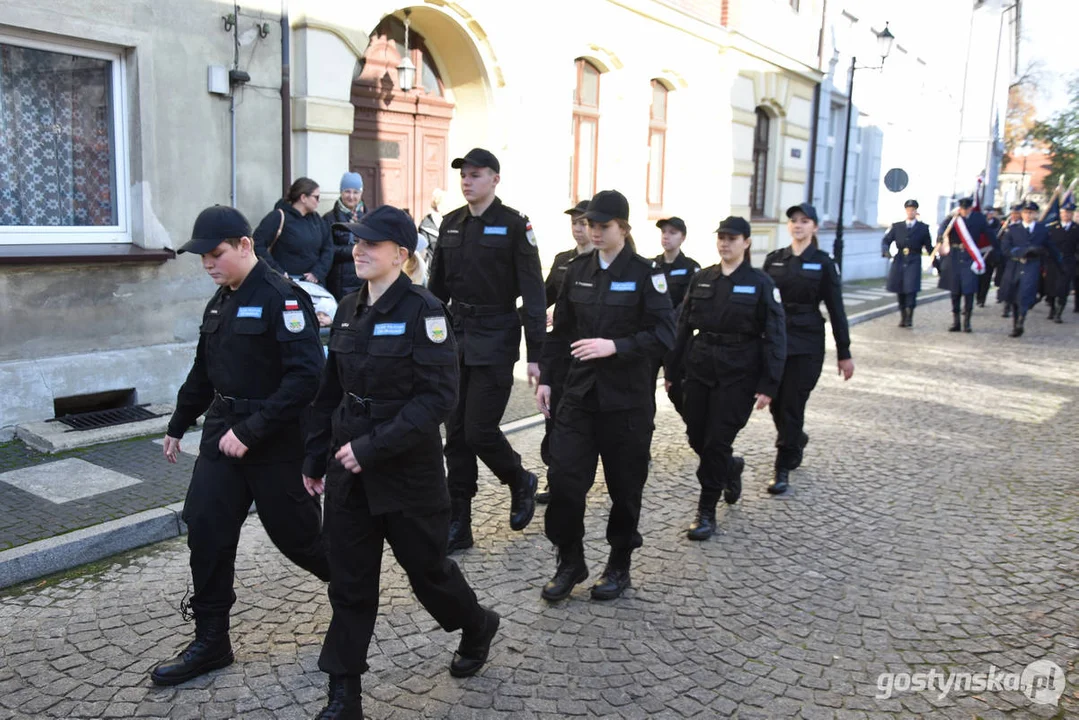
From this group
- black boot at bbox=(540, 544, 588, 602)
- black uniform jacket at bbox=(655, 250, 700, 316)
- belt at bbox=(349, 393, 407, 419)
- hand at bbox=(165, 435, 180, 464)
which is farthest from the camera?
black uniform jacket at bbox=(655, 250, 700, 316)

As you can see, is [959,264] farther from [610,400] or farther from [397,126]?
[610,400]

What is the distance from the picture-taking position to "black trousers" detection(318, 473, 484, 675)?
129 inches

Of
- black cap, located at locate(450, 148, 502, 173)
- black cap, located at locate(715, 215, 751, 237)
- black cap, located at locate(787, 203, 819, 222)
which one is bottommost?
black cap, located at locate(715, 215, 751, 237)

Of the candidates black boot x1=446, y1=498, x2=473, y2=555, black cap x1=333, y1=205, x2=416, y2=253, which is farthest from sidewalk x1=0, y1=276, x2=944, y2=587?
black cap x1=333, y1=205, x2=416, y2=253

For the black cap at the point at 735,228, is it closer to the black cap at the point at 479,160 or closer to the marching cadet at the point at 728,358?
the marching cadet at the point at 728,358

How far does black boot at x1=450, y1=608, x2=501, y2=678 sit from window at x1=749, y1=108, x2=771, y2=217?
16.9m

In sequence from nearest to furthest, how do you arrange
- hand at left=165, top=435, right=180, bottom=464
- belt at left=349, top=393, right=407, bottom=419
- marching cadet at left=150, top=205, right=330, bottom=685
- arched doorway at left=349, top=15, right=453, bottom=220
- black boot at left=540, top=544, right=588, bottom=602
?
belt at left=349, top=393, right=407, bottom=419
marching cadet at left=150, top=205, right=330, bottom=685
hand at left=165, top=435, right=180, bottom=464
black boot at left=540, top=544, right=588, bottom=602
arched doorway at left=349, top=15, right=453, bottom=220

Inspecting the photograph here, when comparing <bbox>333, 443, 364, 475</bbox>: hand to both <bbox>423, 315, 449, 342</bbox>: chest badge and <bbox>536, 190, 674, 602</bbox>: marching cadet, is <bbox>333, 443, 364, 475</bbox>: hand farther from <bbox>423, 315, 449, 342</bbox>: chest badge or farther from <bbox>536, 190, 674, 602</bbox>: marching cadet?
<bbox>536, 190, 674, 602</bbox>: marching cadet

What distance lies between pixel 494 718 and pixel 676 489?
3150mm

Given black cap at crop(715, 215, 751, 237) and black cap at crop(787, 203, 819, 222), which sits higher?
black cap at crop(787, 203, 819, 222)

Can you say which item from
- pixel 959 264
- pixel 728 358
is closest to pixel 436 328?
pixel 728 358

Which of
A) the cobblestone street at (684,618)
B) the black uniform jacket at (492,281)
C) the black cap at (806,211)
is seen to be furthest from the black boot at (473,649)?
the black cap at (806,211)

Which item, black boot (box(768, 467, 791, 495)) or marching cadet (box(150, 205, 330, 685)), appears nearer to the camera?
marching cadet (box(150, 205, 330, 685))

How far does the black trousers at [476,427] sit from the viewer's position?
4996mm
